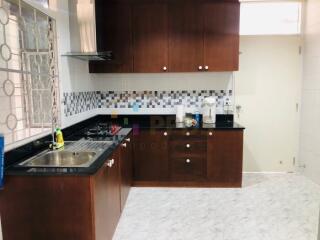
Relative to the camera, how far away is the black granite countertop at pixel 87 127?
5.83 feet

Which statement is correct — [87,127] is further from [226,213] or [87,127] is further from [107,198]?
[226,213]

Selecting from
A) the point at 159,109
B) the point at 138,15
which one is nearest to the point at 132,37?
the point at 138,15

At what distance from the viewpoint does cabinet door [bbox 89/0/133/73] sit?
3.54 m

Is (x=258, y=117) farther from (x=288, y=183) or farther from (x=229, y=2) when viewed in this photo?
(x=229, y=2)

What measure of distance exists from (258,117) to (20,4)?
3338 millimetres

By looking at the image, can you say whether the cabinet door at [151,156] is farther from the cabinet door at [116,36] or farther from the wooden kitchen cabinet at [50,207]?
the wooden kitchen cabinet at [50,207]

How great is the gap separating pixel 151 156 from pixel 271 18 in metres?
2.60

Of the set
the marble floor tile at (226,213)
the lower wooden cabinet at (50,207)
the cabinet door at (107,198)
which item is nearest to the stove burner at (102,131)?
the cabinet door at (107,198)

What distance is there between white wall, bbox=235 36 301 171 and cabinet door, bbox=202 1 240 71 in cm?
44

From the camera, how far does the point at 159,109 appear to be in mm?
4000

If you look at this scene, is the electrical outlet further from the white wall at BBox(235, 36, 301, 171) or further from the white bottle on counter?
the white bottle on counter

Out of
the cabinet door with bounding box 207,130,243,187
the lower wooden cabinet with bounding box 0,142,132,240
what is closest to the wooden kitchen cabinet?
the lower wooden cabinet with bounding box 0,142,132,240

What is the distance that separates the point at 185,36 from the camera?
3547 mm

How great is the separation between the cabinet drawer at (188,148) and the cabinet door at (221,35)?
39.8 inches
